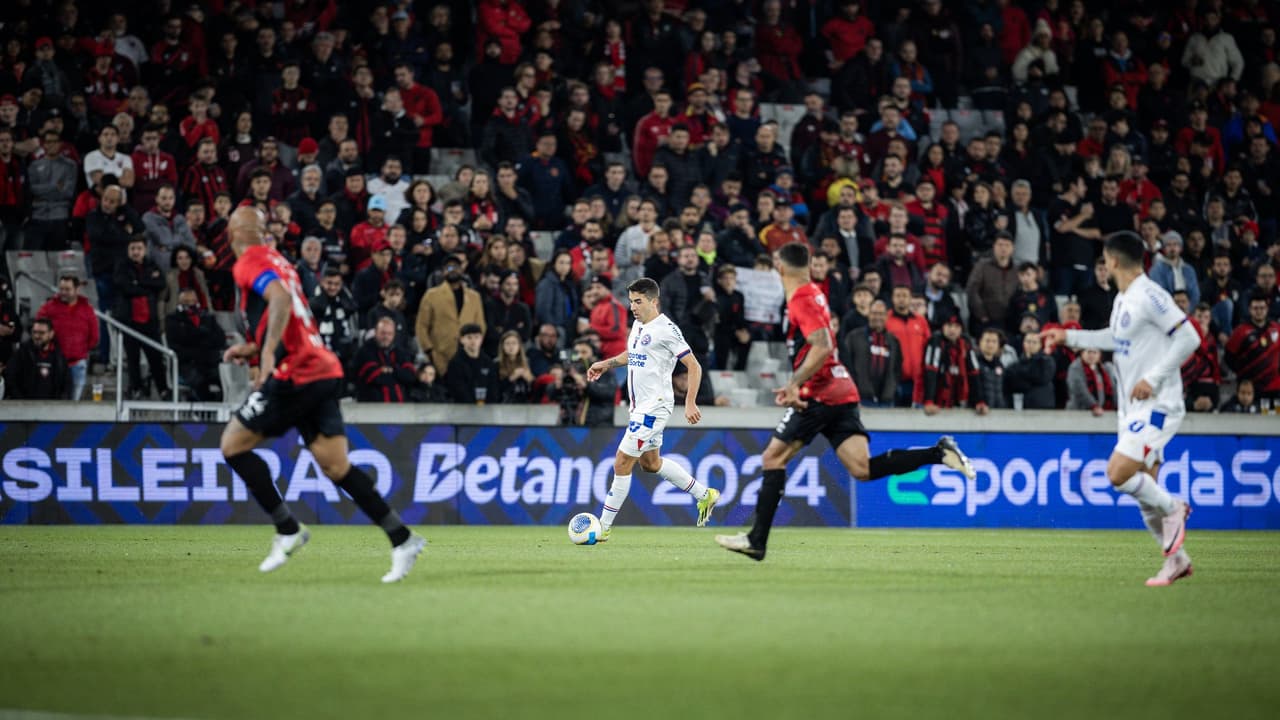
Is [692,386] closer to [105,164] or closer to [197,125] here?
[105,164]

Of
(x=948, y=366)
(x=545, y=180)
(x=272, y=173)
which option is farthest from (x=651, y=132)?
(x=948, y=366)

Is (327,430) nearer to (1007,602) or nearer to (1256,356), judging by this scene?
(1007,602)

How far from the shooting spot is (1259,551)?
15.3 m

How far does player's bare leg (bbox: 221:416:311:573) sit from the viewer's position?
33.7 feet

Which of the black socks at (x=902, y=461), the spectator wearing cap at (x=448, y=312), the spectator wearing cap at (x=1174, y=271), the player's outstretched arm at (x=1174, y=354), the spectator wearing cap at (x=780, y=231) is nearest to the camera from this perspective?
the player's outstretched arm at (x=1174, y=354)

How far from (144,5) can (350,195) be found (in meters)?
5.69

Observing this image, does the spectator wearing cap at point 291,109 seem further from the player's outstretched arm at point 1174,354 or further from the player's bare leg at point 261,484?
the player's outstretched arm at point 1174,354

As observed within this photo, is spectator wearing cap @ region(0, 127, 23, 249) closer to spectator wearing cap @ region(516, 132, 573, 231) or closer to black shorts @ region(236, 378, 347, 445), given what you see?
spectator wearing cap @ region(516, 132, 573, 231)

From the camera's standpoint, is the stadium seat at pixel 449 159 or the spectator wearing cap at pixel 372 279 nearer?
the spectator wearing cap at pixel 372 279

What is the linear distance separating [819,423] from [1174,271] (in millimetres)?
13891

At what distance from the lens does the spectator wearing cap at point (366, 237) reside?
2133 cm

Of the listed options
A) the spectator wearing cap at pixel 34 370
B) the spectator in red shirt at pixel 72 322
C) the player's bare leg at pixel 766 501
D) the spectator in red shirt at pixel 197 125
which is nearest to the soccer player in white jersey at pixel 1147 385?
the player's bare leg at pixel 766 501

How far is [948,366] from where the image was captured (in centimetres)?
2122

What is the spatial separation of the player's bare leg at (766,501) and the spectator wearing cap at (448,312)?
865cm
